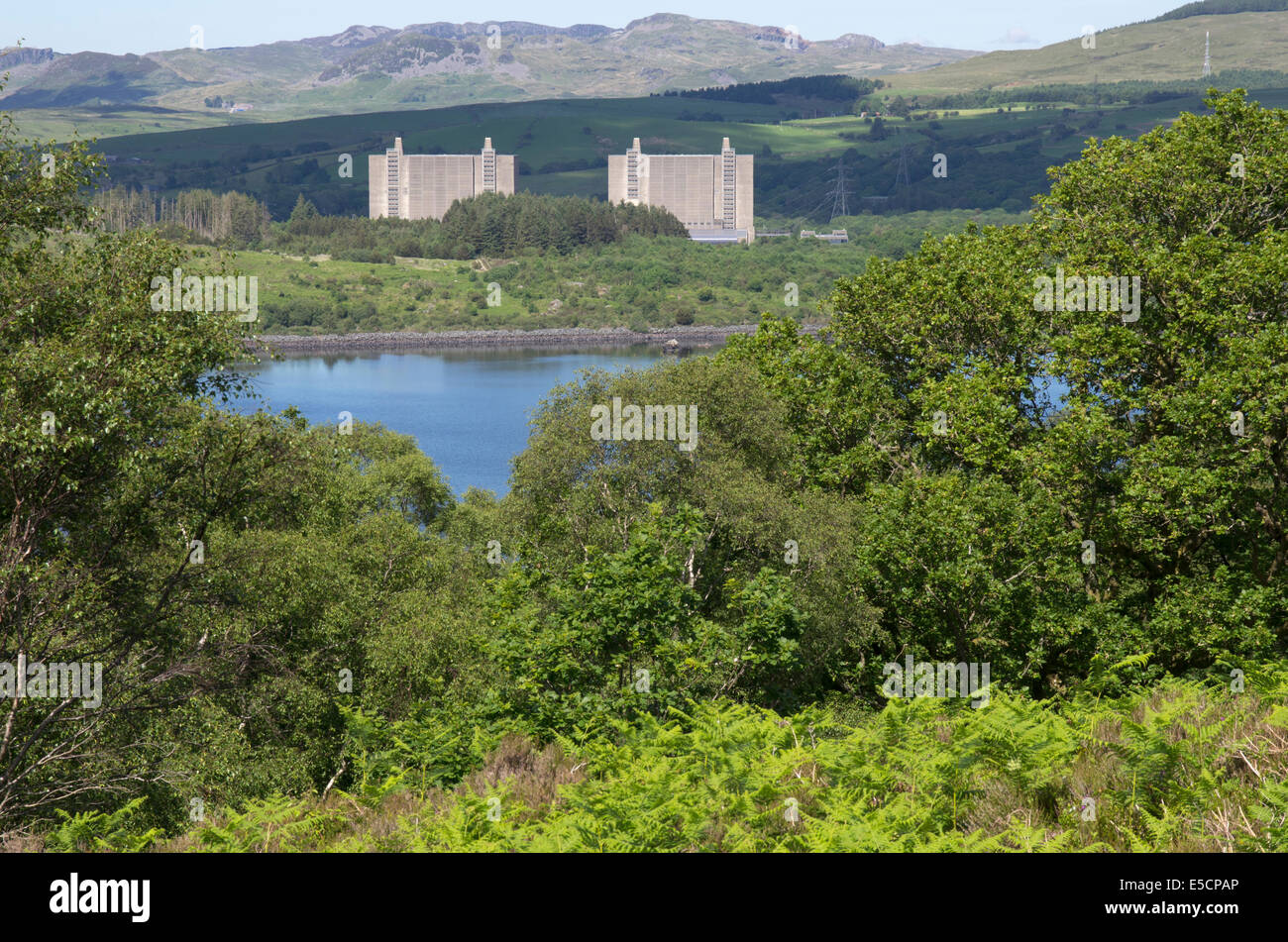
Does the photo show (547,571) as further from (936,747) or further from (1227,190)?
(1227,190)

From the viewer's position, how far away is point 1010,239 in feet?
110

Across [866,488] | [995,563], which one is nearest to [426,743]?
[995,563]

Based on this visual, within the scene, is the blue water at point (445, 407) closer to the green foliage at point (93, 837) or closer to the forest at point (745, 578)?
the forest at point (745, 578)

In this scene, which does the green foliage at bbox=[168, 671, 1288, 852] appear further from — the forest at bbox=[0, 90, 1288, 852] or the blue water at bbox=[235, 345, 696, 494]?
the blue water at bbox=[235, 345, 696, 494]

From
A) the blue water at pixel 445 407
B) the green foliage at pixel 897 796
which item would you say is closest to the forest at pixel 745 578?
the green foliage at pixel 897 796

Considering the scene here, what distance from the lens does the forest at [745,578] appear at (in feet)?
39.9

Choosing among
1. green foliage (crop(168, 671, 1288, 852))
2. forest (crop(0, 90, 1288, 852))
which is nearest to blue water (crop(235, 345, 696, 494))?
forest (crop(0, 90, 1288, 852))

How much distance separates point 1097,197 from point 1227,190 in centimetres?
283

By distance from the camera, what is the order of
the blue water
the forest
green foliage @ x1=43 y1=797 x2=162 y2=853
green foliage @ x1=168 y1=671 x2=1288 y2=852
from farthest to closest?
1. the blue water
2. green foliage @ x1=43 y1=797 x2=162 y2=853
3. the forest
4. green foliage @ x1=168 y1=671 x2=1288 y2=852

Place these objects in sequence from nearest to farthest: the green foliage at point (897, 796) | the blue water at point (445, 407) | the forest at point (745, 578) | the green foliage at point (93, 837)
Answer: the green foliage at point (897, 796), the forest at point (745, 578), the green foliage at point (93, 837), the blue water at point (445, 407)

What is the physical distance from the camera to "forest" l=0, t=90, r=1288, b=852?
1216 centimetres

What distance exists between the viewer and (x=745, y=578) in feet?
87.4
